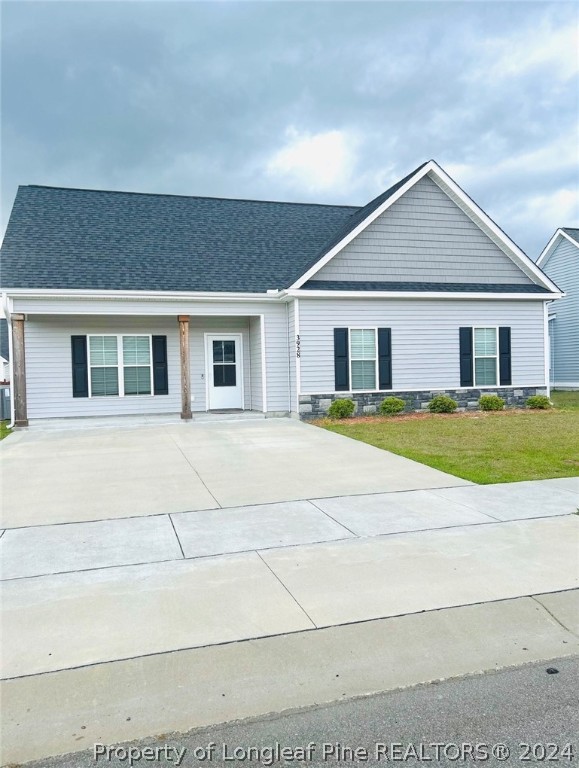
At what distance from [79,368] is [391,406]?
8.63 m

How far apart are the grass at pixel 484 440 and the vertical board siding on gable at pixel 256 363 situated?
8.55ft

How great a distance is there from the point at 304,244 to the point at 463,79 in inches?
294

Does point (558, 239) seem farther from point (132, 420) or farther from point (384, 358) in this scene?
point (132, 420)

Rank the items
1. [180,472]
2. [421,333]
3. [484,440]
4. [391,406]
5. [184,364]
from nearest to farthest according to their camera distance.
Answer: [180,472] < [484,440] < [184,364] < [391,406] < [421,333]

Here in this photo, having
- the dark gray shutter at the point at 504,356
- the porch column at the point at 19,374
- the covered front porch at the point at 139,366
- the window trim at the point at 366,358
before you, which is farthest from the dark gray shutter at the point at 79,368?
the dark gray shutter at the point at 504,356

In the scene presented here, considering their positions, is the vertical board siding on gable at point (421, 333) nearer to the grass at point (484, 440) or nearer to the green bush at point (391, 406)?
the green bush at point (391, 406)

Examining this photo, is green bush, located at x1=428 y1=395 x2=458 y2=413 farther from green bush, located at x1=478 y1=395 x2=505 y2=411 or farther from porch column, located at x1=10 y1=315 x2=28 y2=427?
porch column, located at x1=10 y1=315 x2=28 y2=427

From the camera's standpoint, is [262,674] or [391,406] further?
[391,406]

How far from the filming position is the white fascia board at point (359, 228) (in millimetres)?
15297

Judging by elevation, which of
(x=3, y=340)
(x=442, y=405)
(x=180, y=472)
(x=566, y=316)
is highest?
(x=566, y=316)

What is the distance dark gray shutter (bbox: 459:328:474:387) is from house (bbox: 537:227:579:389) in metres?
11.8

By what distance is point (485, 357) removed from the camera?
17.3 m

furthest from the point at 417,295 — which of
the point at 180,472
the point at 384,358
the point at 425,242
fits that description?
the point at 180,472

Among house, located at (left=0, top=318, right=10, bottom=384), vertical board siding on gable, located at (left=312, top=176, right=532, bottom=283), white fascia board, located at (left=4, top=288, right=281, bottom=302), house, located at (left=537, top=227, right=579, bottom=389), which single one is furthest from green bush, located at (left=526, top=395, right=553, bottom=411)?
house, located at (left=0, top=318, right=10, bottom=384)
